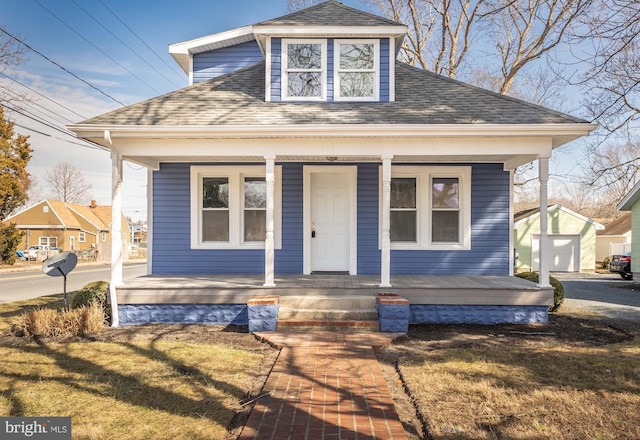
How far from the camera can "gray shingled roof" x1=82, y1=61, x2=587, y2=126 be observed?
751 cm

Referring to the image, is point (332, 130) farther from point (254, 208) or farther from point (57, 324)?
point (57, 324)

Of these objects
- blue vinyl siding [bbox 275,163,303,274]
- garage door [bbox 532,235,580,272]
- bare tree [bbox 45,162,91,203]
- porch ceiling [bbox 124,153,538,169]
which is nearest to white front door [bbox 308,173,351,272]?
blue vinyl siding [bbox 275,163,303,274]

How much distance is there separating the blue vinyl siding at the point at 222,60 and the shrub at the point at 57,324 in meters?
6.69

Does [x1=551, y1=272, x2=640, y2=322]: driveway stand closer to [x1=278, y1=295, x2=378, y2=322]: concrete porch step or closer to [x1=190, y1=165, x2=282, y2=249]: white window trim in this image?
[x1=278, y1=295, x2=378, y2=322]: concrete porch step

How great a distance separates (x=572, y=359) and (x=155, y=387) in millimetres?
5007

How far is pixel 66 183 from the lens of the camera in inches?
1986

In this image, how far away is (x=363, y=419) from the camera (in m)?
3.54

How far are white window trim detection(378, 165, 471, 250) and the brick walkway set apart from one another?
3778 mm

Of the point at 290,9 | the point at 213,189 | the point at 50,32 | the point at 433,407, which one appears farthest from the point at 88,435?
the point at 290,9

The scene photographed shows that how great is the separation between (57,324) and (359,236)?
19.2 ft

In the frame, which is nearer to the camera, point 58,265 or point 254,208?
point 58,265

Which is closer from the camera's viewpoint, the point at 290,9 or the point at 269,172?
the point at 269,172

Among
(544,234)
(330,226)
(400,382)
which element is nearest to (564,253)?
(544,234)

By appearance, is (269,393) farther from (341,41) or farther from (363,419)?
(341,41)
